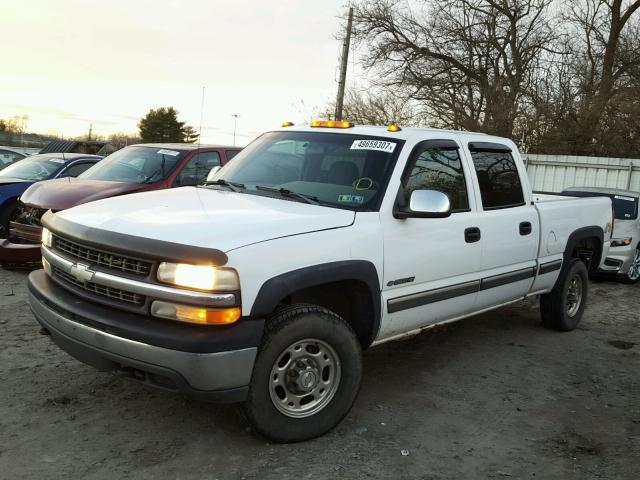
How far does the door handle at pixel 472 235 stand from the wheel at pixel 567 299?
188 centimetres

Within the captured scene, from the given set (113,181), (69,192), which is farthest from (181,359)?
(113,181)

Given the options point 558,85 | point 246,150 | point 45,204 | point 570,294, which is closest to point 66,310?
point 246,150

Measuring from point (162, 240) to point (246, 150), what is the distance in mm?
1990

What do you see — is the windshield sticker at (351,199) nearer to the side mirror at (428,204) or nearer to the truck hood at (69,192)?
the side mirror at (428,204)

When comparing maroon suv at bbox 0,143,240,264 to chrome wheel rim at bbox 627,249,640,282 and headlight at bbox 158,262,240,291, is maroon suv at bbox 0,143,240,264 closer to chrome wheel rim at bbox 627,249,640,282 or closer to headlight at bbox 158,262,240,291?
headlight at bbox 158,262,240,291

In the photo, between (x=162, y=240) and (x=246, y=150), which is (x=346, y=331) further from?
(x=246, y=150)

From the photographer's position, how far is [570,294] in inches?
258

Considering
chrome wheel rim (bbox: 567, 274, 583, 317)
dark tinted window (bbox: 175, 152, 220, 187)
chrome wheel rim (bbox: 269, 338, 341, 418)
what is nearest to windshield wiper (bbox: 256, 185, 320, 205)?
chrome wheel rim (bbox: 269, 338, 341, 418)

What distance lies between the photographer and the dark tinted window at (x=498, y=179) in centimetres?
502

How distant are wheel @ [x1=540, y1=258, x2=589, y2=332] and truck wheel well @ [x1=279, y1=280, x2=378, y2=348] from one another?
9.76ft

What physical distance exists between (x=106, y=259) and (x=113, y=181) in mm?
4920

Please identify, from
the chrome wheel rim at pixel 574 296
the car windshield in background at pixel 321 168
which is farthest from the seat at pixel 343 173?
the chrome wheel rim at pixel 574 296

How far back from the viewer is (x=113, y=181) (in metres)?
8.02

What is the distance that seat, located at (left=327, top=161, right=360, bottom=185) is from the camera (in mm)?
4227
